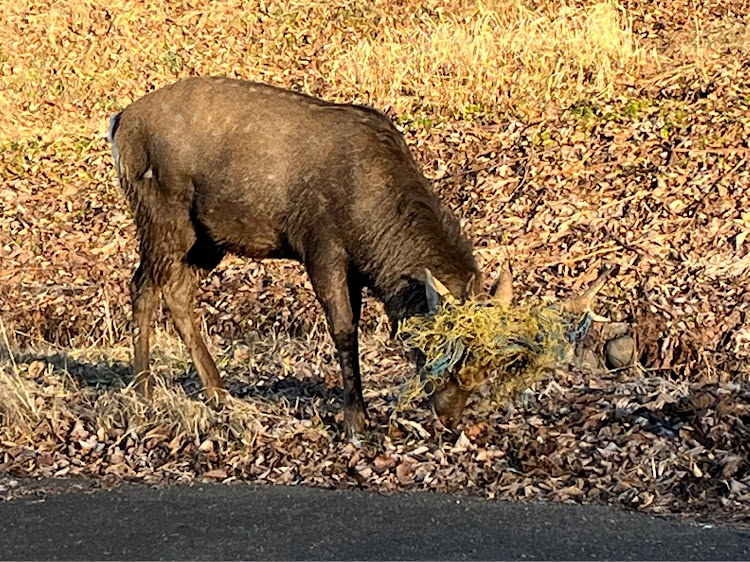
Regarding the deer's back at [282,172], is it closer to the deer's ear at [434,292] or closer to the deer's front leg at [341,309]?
the deer's front leg at [341,309]

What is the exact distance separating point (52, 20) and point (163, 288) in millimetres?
11993

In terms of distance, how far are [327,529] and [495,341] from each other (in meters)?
1.58

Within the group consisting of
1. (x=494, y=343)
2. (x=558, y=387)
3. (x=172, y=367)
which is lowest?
(x=172, y=367)

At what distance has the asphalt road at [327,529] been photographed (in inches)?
234

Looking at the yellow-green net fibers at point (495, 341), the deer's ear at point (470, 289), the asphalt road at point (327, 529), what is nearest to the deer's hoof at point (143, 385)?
the asphalt road at point (327, 529)

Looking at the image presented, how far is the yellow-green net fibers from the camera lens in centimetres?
715

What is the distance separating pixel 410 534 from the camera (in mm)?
6230

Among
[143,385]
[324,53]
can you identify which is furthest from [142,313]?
[324,53]

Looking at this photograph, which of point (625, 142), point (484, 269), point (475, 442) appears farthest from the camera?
point (625, 142)

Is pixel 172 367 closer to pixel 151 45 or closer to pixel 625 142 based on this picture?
pixel 625 142

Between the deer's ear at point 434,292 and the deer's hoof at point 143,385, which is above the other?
the deer's ear at point 434,292

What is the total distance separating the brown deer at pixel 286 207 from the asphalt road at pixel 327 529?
118 cm

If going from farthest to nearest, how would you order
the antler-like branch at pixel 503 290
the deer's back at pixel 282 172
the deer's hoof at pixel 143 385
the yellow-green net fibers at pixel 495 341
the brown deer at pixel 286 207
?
1. the deer's hoof at pixel 143 385
2. the deer's back at pixel 282 172
3. the brown deer at pixel 286 207
4. the antler-like branch at pixel 503 290
5. the yellow-green net fibers at pixel 495 341

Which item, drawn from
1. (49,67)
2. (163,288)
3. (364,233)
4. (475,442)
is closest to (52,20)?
(49,67)
